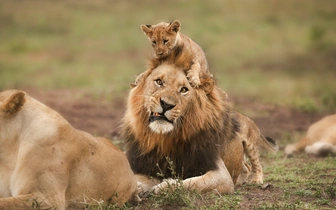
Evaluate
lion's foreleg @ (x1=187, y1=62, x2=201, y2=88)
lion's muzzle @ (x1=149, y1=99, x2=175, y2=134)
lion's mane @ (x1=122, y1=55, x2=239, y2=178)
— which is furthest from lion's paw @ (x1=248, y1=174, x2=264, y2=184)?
lion's muzzle @ (x1=149, y1=99, x2=175, y2=134)

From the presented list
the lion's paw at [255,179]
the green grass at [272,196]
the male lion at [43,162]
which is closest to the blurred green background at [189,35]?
the green grass at [272,196]

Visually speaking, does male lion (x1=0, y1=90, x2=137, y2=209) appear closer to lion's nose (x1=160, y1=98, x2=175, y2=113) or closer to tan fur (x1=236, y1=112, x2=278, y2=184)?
lion's nose (x1=160, y1=98, x2=175, y2=113)

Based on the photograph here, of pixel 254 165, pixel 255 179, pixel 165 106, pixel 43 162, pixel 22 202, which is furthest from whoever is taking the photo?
pixel 254 165

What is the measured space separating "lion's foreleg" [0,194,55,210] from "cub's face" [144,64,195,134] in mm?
1483

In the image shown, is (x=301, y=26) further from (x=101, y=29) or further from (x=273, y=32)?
(x=101, y=29)

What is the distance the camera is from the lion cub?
260 inches

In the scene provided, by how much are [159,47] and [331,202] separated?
8.30 ft

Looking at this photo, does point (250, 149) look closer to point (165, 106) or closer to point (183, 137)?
point (183, 137)

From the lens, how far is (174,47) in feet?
24.6

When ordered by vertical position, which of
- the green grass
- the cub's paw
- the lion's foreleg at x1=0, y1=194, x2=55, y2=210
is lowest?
the green grass

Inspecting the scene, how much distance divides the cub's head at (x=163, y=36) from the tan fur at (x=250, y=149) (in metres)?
0.96

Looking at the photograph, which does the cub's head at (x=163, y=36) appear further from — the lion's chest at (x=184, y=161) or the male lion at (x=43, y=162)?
the male lion at (x=43, y=162)

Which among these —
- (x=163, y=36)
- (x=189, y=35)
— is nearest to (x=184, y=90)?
(x=163, y=36)

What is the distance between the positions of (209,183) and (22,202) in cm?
187
